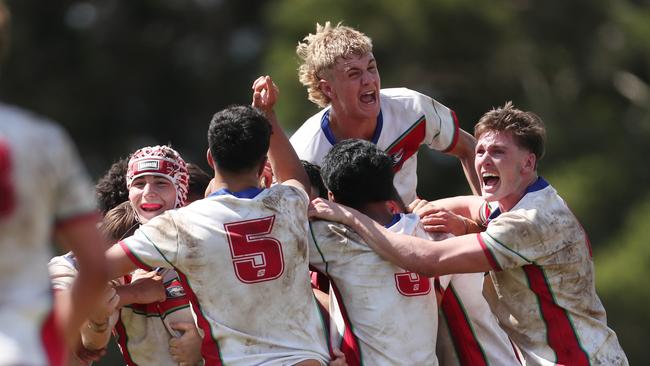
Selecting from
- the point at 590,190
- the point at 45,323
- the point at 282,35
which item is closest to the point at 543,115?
the point at 590,190

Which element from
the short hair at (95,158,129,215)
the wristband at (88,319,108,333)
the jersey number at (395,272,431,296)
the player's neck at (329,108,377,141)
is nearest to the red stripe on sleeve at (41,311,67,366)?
the wristband at (88,319,108,333)

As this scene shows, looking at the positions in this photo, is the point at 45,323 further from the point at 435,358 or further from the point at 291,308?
the point at 435,358

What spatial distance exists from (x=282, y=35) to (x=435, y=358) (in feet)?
63.7

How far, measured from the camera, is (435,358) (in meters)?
6.97

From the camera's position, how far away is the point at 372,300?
6.84 meters

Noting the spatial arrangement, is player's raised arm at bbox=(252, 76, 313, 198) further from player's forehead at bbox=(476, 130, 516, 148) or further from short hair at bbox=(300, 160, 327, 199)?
player's forehead at bbox=(476, 130, 516, 148)

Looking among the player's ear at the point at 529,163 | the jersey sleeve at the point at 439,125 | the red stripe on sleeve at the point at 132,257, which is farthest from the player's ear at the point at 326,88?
the red stripe on sleeve at the point at 132,257

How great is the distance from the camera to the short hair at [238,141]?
6.62m

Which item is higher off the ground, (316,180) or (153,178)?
(153,178)

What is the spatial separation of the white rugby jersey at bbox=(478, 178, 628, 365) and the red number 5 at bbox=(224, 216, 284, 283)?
978mm

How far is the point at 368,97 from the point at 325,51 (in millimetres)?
387

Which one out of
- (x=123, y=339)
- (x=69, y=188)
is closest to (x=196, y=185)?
(x=123, y=339)

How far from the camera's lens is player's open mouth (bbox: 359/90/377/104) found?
8.03m

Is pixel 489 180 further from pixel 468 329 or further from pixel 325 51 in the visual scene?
pixel 325 51
